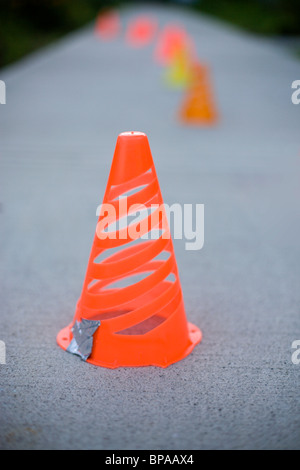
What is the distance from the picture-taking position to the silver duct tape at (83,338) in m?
3.07

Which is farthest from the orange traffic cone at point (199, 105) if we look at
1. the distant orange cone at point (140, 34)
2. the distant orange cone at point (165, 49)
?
the distant orange cone at point (140, 34)

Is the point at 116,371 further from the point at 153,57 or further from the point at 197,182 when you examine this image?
the point at 153,57

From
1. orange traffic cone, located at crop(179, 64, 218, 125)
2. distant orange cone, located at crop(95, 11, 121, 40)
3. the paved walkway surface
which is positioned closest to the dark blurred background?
distant orange cone, located at crop(95, 11, 121, 40)

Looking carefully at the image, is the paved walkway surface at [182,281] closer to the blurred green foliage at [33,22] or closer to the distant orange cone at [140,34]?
the blurred green foliage at [33,22]

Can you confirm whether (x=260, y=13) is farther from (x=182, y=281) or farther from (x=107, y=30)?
(x=182, y=281)

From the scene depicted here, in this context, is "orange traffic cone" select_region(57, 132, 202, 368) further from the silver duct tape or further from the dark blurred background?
the dark blurred background

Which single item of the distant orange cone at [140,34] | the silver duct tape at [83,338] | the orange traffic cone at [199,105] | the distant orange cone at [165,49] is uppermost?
the distant orange cone at [140,34]

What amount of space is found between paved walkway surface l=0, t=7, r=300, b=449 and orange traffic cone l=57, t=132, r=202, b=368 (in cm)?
9

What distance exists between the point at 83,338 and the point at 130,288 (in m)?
0.40

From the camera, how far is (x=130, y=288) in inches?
119

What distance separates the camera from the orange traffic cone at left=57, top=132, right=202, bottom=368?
2.98 metres

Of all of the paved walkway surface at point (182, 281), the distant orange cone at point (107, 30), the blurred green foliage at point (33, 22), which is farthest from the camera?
the distant orange cone at point (107, 30)

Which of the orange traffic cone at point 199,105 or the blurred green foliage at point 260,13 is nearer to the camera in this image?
the orange traffic cone at point 199,105

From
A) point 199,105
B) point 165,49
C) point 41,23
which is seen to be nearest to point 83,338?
point 199,105
